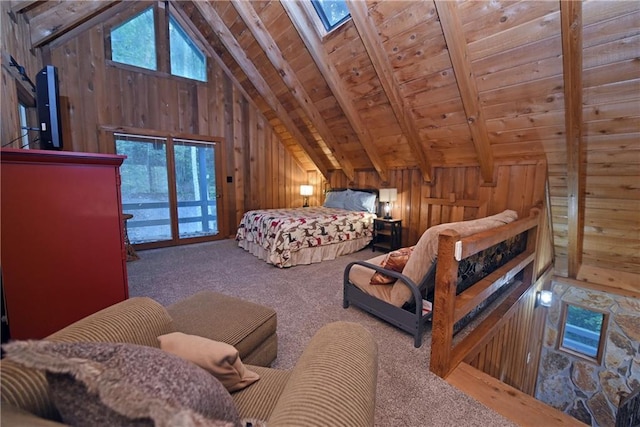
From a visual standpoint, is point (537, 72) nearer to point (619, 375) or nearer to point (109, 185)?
point (109, 185)

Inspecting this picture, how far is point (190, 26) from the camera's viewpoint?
4320mm

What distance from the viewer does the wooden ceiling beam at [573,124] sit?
179 centimetres

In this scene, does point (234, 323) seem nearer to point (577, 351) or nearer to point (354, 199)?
point (354, 199)

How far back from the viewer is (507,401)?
4.53ft

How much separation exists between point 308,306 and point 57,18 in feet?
14.1

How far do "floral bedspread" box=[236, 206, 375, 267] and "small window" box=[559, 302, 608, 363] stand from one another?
296 centimetres

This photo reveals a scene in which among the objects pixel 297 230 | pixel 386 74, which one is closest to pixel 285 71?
pixel 386 74

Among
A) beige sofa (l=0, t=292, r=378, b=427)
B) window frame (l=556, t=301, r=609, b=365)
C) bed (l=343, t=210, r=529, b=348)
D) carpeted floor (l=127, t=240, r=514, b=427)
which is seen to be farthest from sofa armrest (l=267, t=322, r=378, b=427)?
window frame (l=556, t=301, r=609, b=365)

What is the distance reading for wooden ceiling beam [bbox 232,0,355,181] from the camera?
3.23m

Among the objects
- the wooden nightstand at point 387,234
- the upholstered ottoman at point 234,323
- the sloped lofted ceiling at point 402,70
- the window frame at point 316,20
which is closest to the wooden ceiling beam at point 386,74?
the sloped lofted ceiling at point 402,70

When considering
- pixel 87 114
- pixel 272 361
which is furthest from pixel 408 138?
pixel 87 114

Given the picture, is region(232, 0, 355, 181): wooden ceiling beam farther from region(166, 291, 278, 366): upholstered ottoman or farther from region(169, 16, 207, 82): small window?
region(166, 291, 278, 366): upholstered ottoman

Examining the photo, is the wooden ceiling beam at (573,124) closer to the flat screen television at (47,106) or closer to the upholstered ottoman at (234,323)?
the upholstered ottoman at (234,323)

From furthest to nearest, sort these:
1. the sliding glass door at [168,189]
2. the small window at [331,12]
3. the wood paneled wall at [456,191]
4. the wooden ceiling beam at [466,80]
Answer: the sliding glass door at [168,189] → the wood paneled wall at [456,191] → the small window at [331,12] → the wooden ceiling beam at [466,80]
